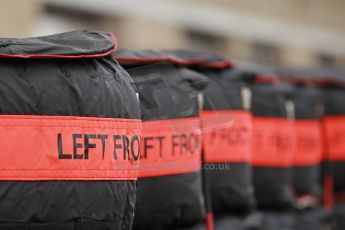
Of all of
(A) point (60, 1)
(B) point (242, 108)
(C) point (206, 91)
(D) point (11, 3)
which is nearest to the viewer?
(C) point (206, 91)

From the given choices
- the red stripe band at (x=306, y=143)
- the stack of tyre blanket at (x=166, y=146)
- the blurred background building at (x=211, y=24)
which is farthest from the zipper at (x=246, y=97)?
the blurred background building at (x=211, y=24)

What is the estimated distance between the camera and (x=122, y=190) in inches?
95.7

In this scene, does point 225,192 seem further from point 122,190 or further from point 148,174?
point 122,190

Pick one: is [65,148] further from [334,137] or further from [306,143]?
[334,137]

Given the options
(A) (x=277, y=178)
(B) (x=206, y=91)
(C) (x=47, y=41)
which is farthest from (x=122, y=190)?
(A) (x=277, y=178)

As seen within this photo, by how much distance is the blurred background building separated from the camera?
7.96 metres

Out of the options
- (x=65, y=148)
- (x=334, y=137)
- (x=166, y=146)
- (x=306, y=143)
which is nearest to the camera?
(x=65, y=148)

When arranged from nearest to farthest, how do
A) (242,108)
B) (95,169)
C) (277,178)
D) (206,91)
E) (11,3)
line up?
(95,169) < (206,91) < (242,108) < (277,178) < (11,3)

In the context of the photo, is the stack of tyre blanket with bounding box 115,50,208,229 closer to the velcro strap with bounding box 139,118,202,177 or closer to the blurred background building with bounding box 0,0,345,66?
the velcro strap with bounding box 139,118,202,177

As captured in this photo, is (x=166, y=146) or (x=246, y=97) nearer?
(x=166, y=146)

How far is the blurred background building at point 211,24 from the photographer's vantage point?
26.1ft

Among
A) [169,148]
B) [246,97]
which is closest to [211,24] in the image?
[246,97]

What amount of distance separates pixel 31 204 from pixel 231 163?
1.48m

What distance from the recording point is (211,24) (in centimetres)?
1010
